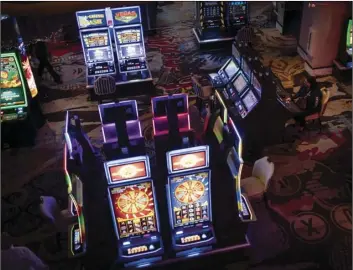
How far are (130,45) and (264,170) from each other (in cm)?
510

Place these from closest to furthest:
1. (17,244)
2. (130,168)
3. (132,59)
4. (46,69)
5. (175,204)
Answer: (130,168), (175,204), (17,244), (132,59), (46,69)

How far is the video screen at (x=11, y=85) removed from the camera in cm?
802

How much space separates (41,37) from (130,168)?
9.58m

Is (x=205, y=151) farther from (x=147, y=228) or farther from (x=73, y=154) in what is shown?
(x=73, y=154)

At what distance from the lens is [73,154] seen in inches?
209

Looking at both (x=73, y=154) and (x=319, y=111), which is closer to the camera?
(x=73, y=154)

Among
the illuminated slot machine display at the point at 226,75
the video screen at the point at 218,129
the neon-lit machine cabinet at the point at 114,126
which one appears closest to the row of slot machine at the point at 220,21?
the illuminated slot machine display at the point at 226,75

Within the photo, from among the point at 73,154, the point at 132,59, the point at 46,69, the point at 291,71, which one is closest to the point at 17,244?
the point at 73,154

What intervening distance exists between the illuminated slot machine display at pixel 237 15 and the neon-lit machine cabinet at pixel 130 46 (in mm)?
3171

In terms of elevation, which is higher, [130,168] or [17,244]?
[130,168]

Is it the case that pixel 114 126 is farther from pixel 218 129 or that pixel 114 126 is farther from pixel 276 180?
pixel 276 180

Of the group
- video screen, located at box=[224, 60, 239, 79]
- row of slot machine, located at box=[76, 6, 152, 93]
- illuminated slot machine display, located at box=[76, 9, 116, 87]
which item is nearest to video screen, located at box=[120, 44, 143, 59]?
row of slot machine, located at box=[76, 6, 152, 93]

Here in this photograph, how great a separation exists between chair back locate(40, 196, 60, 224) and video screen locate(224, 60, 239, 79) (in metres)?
4.77

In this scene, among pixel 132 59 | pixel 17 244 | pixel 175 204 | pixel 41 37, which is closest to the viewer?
pixel 175 204
